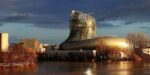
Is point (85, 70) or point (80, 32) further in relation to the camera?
point (80, 32)

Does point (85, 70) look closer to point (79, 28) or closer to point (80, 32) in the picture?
point (80, 32)

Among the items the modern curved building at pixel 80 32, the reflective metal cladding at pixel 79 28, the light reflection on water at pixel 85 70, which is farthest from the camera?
the reflective metal cladding at pixel 79 28

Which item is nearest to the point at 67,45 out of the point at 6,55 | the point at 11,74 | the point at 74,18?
the point at 74,18

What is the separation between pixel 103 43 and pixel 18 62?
45360mm

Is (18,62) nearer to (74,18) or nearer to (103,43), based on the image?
(103,43)

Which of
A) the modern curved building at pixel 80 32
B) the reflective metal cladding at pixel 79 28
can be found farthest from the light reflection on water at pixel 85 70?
the reflective metal cladding at pixel 79 28

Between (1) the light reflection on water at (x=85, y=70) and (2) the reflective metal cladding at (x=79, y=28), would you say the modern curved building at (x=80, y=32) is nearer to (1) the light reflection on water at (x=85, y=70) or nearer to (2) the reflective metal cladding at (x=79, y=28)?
(2) the reflective metal cladding at (x=79, y=28)

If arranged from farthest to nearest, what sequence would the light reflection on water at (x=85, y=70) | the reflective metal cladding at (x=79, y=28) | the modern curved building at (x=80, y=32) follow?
the reflective metal cladding at (x=79, y=28), the modern curved building at (x=80, y=32), the light reflection on water at (x=85, y=70)

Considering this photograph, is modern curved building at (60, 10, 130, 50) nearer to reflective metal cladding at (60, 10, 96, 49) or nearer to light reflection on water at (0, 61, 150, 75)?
reflective metal cladding at (60, 10, 96, 49)

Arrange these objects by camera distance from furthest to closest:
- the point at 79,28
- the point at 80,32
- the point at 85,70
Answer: the point at 79,28, the point at 80,32, the point at 85,70

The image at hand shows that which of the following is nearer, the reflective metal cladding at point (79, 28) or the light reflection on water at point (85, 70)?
the light reflection on water at point (85, 70)

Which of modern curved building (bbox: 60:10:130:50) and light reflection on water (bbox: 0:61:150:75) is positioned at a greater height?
modern curved building (bbox: 60:10:130:50)

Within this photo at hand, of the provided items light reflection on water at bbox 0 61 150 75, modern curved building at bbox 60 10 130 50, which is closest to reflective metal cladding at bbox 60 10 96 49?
modern curved building at bbox 60 10 130 50

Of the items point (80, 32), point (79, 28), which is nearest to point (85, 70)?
point (80, 32)
